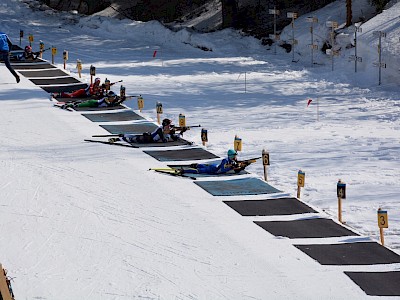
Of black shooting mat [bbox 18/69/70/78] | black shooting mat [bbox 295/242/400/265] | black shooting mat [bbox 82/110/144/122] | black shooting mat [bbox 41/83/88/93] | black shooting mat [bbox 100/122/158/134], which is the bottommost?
black shooting mat [bbox 295/242/400/265]

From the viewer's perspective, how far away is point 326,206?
727 inches

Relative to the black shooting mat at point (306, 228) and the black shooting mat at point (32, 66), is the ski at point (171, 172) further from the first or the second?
the black shooting mat at point (32, 66)

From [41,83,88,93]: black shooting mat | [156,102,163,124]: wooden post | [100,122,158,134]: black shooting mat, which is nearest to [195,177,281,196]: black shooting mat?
[100,122,158,134]: black shooting mat

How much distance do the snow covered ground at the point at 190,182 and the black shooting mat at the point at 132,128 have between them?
50 centimetres

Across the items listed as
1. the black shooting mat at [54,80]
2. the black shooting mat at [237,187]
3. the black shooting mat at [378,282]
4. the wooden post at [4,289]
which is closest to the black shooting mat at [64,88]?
the black shooting mat at [54,80]

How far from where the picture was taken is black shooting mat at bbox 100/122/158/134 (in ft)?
83.0

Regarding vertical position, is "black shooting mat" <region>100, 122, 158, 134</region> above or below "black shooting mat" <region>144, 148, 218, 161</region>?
above

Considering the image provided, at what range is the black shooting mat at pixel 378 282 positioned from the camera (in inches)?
544

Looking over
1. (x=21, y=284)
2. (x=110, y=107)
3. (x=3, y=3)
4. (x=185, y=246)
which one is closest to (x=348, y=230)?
(x=185, y=246)

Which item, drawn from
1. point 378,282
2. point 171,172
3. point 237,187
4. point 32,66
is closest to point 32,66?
point 32,66

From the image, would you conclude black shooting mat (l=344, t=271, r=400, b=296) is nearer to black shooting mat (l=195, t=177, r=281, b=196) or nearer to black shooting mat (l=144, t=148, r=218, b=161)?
black shooting mat (l=195, t=177, r=281, b=196)

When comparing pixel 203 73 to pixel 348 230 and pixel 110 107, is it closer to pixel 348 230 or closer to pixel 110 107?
pixel 110 107

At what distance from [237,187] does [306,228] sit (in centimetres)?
314

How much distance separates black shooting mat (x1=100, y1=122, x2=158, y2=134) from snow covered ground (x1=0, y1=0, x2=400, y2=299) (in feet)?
1.64
